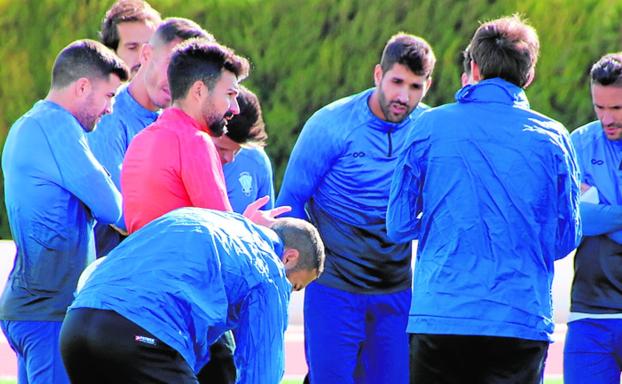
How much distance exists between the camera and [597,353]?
656 centimetres

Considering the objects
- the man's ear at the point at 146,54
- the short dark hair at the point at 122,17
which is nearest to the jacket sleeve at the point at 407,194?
the man's ear at the point at 146,54

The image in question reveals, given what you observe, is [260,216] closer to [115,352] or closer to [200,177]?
[200,177]

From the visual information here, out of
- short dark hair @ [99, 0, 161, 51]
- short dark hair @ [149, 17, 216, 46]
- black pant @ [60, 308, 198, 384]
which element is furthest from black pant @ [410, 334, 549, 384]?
short dark hair @ [99, 0, 161, 51]

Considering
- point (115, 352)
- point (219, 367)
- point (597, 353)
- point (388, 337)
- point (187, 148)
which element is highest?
point (187, 148)

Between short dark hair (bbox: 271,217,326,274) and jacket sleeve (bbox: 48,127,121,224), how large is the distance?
53.1 inches

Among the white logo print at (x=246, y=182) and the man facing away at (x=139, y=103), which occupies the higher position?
the man facing away at (x=139, y=103)

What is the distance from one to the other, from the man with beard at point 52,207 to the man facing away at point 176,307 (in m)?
1.40

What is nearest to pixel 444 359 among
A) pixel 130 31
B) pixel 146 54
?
pixel 146 54

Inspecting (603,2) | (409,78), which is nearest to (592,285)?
(409,78)

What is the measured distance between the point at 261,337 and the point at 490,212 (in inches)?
46.7

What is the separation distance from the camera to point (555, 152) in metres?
5.17

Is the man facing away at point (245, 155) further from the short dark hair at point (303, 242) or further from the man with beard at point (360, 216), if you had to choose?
the short dark hair at point (303, 242)

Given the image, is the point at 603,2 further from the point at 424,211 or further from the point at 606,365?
the point at 424,211

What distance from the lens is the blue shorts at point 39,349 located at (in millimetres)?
5793
